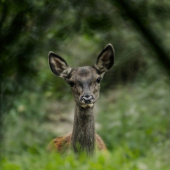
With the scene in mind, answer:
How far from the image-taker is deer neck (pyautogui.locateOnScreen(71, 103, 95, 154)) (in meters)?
6.38

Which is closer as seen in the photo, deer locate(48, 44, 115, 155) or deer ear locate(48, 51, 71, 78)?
deer locate(48, 44, 115, 155)

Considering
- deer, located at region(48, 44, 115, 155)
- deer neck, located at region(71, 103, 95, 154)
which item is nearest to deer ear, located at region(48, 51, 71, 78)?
deer, located at region(48, 44, 115, 155)

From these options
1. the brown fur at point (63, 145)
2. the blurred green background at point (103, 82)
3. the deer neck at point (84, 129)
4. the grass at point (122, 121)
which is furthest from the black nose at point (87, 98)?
the grass at point (122, 121)

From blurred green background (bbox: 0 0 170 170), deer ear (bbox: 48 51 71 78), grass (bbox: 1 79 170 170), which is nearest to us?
blurred green background (bbox: 0 0 170 170)

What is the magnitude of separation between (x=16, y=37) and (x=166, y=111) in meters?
4.24

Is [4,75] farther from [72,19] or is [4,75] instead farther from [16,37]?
[72,19]

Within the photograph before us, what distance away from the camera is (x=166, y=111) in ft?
29.3

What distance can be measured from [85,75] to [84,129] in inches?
32.9

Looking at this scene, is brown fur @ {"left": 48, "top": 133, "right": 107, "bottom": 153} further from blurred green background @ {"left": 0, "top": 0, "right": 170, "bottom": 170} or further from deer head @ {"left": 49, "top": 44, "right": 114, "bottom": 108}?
deer head @ {"left": 49, "top": 44, "right": 114, "bottom": 108}

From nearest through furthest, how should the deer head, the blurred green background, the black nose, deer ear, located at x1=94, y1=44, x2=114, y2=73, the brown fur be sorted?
the blurred green background < the black nose < the deer head < the brown fur < deer ear, located at x1=94, y1=44, x2=114, y2=73

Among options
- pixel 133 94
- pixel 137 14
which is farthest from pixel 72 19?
pixel 133 94

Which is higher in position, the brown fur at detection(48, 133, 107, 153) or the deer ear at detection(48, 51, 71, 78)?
the deer ear at detection(48, 51, 71, 78)

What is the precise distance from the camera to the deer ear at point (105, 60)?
685 cm

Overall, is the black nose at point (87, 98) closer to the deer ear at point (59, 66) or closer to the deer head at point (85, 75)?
the deer head at point (85, 75)
